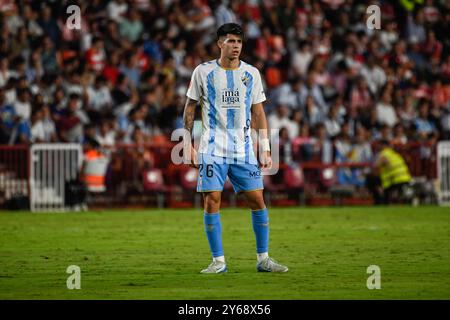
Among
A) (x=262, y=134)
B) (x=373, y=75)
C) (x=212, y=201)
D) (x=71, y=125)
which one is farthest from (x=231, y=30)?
Answer: (x=373, y=75)

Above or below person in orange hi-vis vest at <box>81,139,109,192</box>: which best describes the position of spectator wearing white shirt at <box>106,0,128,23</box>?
above

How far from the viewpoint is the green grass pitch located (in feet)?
32.1

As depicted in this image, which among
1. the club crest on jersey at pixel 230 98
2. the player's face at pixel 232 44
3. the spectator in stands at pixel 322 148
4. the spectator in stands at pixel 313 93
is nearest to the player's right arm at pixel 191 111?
the club crest on jersey at pixel 230 98

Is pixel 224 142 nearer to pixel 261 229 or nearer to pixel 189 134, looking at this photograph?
pixel 189 134

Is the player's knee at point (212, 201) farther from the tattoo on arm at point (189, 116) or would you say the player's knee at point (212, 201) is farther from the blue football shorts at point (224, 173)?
the tattoo on arm at point (189, 116)

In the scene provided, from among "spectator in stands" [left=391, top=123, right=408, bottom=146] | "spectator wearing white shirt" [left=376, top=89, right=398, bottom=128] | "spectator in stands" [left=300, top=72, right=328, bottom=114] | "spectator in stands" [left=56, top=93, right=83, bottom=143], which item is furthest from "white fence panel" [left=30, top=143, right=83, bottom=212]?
"spectator wearing white shirt" [left=376, top=89, right=398, bottom=128]

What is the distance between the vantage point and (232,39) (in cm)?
1109

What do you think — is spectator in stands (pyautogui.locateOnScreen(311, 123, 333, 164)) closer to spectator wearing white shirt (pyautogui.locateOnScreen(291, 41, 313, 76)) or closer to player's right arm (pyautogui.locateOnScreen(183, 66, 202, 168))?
spectator wearing white shirt (pyautogui.locateOnScreen(291, 41, 313, 76))

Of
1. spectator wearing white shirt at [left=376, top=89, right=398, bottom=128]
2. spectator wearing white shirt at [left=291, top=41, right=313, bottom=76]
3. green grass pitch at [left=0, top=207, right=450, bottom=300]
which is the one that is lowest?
green grass pitch at [left=0, top=207, right=450, bottom=300]

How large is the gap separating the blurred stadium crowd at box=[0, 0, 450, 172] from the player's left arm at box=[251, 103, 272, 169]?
11038 mm

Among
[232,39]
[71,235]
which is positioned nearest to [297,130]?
[71,235]

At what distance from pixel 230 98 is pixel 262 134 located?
0.54 meters

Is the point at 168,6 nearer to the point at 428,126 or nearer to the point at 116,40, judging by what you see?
the point at 116,40

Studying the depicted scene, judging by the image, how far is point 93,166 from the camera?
2188 cm
